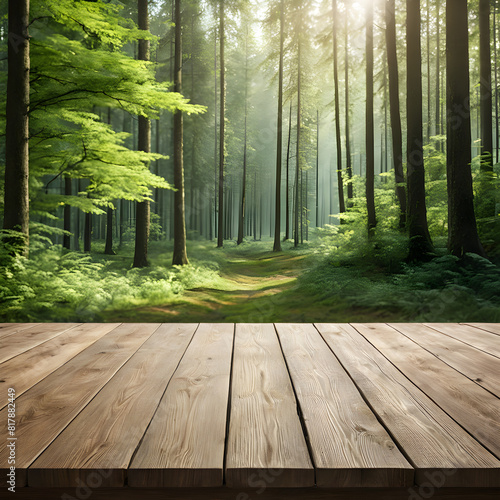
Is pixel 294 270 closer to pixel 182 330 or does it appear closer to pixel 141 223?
pixel 141 223

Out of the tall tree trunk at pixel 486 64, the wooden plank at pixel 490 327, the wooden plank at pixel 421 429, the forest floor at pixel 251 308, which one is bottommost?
the forest floor at pixel 251 308

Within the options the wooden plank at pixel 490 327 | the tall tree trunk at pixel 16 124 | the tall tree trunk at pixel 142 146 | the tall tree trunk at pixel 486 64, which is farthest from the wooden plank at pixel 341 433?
the tall tree trunk at pixel 486 64

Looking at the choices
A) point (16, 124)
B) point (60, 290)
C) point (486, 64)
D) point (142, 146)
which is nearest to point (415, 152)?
point (486, 64)

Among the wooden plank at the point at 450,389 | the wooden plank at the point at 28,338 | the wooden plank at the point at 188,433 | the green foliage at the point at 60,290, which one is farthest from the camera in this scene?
the green foliage at the point at 60,290

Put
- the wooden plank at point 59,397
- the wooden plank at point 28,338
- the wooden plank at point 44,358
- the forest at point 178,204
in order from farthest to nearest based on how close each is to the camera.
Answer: the forest at point 178,204
the wooden plank at point 28,338
the wooden plank at point 44,358
the wooden plank at point 59,397

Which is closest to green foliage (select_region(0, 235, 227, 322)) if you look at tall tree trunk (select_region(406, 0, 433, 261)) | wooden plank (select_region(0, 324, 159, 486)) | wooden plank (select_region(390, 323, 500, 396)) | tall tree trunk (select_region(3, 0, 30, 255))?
tall tree trunk (select_region(3, 0, 30, 255))

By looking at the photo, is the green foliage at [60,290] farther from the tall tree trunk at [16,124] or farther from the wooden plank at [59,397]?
the wooden plank at [59,397]

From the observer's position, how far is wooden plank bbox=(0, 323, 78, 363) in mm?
2637

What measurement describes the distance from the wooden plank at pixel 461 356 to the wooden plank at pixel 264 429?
3.50ft

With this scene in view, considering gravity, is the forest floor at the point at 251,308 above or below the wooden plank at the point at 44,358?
below

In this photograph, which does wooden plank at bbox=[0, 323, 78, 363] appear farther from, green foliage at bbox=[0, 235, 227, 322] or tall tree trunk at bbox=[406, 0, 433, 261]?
tall tree trunk at bbox=[406, 0, 433, 261]
